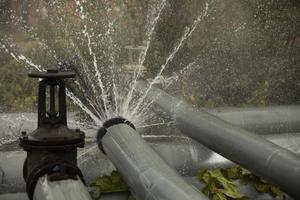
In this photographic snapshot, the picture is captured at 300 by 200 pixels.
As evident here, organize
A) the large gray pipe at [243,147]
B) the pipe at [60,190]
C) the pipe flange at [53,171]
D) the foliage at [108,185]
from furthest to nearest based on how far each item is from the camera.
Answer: the foliage at [108,185], the large gray pipe at [243,147], the pipe flange at [53,171], the pipe at [60,190]

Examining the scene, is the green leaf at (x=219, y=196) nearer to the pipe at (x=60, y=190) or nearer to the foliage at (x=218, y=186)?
the foliage at (x=218, y=186)

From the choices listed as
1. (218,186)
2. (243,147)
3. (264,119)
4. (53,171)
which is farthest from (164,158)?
(264,119)

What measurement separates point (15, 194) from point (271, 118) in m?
3.67

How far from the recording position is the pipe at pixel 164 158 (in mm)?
4418

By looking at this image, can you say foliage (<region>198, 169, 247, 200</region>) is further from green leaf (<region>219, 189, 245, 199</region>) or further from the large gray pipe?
the large gray pipe

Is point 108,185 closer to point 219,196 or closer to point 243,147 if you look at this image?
point 219,196

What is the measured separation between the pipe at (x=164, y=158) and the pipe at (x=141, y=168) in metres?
0.39

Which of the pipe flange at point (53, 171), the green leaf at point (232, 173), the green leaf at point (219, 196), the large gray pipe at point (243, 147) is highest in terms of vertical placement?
the pipe flange at point (53, 171)

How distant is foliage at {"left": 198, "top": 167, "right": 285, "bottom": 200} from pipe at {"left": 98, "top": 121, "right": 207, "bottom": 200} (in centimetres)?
93

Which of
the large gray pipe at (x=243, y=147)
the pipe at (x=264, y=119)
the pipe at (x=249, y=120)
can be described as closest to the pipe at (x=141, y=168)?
the large gray pipe at (x=243, y=147)

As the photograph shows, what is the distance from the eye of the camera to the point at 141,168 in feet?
11.4

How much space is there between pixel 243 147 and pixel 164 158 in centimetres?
91

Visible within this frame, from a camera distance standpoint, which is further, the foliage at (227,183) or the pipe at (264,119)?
the pipe at (264,119)

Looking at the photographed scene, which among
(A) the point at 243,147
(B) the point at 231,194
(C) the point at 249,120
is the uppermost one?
(A) the point at 243,147
